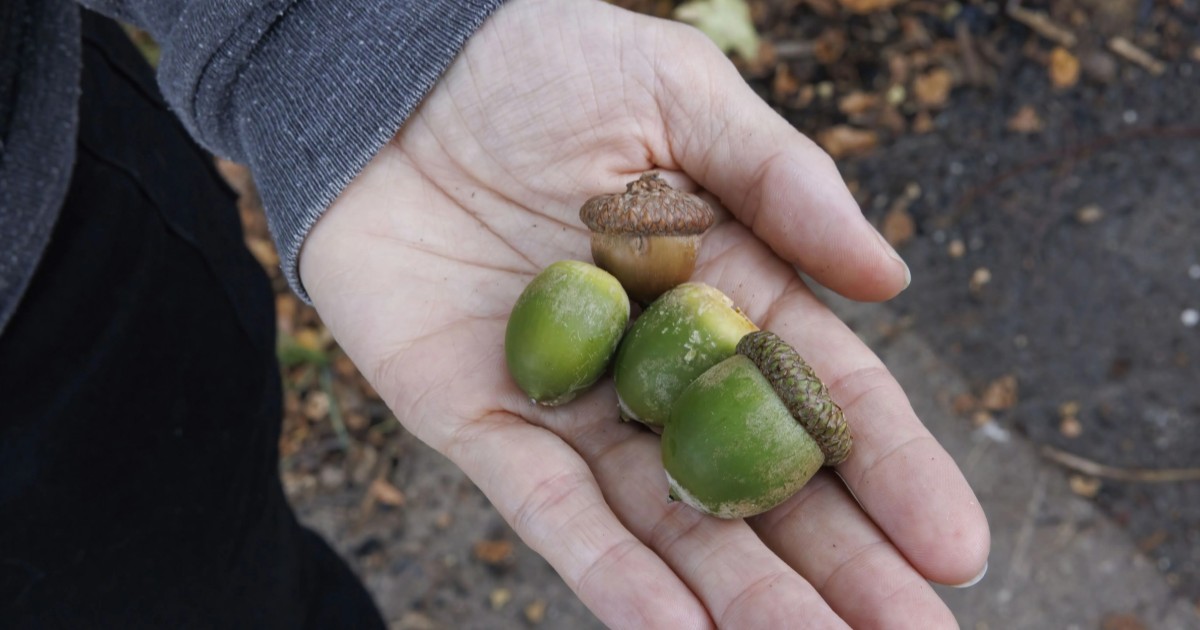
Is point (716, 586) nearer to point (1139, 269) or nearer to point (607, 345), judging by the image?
point (607, 345)

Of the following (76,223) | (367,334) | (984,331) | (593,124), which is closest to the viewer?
(76,223)

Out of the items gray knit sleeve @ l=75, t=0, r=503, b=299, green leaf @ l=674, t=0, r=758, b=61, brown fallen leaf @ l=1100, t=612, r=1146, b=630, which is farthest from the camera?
green leaf @ l=674, t=0, r=758, b=61

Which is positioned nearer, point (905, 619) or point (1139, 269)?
point (905, 619)

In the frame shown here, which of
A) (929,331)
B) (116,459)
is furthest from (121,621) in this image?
(929,331)

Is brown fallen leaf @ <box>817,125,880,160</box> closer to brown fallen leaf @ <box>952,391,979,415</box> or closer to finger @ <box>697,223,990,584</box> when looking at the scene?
brown fallen leaf @ <box>952,391,979,415</box>

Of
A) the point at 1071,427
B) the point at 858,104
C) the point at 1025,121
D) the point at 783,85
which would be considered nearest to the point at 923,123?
the point at 858,104

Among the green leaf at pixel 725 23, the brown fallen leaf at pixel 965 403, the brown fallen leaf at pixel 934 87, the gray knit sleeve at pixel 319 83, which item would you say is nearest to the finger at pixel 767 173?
the gray knit sleeve at pixel 319 83

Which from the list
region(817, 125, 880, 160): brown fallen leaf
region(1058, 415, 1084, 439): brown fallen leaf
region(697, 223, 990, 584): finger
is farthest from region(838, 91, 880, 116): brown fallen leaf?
region(697, 223, 990, 584): finger
